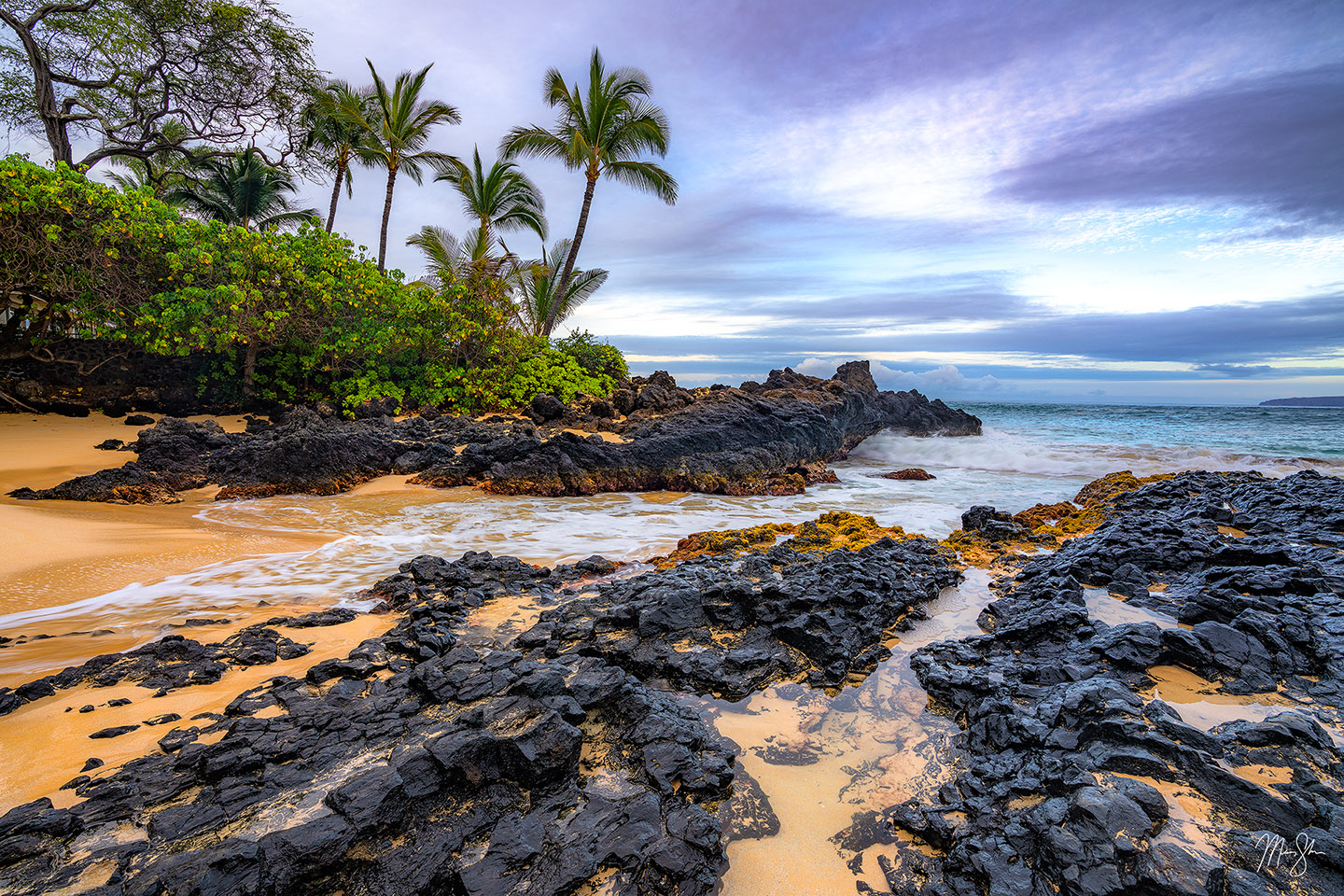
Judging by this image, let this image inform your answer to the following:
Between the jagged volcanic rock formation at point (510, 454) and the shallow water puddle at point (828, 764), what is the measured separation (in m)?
6.60

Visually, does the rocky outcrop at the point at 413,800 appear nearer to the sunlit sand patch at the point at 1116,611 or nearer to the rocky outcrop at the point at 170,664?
the rocky outcrop at the point at 170,664

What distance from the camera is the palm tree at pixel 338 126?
17422 mm

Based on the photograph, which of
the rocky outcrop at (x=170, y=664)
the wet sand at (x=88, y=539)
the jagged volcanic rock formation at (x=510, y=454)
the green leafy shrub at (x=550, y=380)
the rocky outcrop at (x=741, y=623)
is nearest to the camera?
the rocky outcrop at (x=170, y=664)

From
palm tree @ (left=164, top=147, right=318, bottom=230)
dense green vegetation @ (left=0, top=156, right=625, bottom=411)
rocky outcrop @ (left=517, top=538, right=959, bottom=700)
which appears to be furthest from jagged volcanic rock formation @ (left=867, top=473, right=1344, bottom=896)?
palm tree @ (left=164, top=147, right=318, bottom=230)

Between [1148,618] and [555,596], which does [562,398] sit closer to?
[555,596]

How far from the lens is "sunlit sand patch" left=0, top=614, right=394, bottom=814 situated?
212cm

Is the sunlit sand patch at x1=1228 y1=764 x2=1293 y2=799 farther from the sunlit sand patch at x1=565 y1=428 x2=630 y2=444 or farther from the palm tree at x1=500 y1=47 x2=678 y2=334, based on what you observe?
the palm tree at x1=500 y1=47 x2=678 y2=334

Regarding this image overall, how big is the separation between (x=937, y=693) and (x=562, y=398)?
1378cm

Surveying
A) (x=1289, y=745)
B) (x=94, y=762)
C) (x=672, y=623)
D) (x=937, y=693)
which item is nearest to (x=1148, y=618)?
(x=1289, y=745)

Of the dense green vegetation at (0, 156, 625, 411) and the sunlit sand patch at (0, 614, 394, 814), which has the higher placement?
the dense green vegetation at (0, 156, 625, 411)

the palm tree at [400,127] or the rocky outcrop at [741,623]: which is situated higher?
the palm tree at [400,127]

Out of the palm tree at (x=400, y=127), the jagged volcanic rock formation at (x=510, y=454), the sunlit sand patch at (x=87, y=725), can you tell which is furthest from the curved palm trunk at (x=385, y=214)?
the sunlit sand patch at (x=87, y=725)

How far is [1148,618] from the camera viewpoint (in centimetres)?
381

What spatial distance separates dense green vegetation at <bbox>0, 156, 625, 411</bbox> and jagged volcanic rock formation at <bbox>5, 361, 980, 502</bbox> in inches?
91.8
